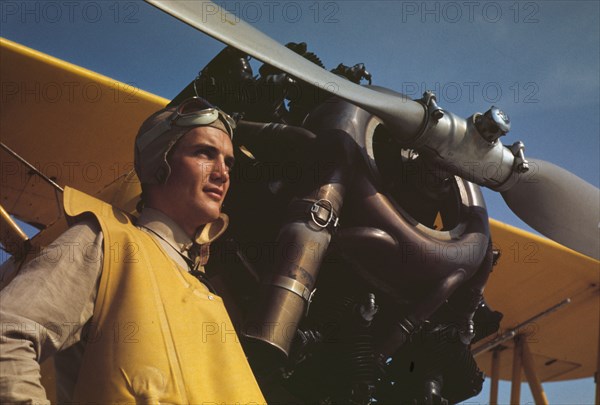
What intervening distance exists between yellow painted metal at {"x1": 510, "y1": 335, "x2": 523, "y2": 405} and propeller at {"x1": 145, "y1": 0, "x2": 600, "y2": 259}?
3042mm

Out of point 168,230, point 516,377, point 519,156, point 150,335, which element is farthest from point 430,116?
point 516,377

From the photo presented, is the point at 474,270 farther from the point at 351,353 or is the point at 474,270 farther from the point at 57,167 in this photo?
the point at 57,167

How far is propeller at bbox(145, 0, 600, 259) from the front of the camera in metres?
2.77

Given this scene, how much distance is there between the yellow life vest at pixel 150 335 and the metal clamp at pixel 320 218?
3.24ft

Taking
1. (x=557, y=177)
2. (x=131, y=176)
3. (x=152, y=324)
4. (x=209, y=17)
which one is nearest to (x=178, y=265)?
(x=152, y=324)

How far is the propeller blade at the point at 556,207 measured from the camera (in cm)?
394

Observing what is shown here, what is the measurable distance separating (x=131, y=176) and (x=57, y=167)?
235 centimetres

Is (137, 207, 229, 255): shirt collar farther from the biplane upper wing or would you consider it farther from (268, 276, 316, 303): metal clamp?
the biplane upper wing

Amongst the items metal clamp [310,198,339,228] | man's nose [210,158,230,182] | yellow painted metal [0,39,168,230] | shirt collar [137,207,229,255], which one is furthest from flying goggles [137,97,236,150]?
yellow painted metal [0,39,168,230]

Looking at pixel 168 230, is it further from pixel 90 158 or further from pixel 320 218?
pixel 90 158

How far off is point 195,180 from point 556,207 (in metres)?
2.33

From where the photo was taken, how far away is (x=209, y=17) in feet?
8.86

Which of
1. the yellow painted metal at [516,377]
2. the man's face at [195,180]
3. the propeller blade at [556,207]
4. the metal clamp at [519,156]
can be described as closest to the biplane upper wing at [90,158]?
the yellow painted metal at [516,377]

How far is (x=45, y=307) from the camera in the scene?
1729 mm
